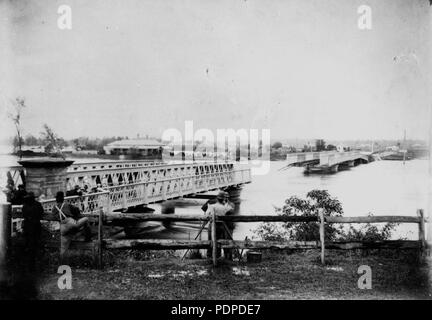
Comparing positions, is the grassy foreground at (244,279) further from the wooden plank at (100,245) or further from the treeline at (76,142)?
the treeline at (76,142)

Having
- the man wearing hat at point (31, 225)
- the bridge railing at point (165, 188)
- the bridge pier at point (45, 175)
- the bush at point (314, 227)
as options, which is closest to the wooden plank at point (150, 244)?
the man wearing hat at point (31, 225)

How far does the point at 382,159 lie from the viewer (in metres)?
10.0

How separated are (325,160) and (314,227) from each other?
85.7 inches

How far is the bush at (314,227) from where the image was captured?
9516 millimetres

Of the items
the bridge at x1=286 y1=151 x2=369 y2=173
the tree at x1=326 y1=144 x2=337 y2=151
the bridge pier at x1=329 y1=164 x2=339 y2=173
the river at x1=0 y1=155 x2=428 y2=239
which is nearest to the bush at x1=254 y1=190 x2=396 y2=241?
the river at x1=0 y1=155 x2=428 y2=239

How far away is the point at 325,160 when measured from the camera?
1056cm

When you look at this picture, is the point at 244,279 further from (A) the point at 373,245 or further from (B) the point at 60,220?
(B) the point at 60,220

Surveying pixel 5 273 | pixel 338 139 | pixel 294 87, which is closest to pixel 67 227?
pixel 5 273

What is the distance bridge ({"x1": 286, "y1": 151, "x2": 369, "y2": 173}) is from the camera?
34.2 ft

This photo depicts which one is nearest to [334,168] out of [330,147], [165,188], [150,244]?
[330,147]

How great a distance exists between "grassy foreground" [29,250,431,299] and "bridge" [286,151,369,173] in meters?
3.46

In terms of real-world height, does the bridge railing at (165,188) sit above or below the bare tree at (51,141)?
below

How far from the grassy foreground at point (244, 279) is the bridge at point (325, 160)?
3463mm

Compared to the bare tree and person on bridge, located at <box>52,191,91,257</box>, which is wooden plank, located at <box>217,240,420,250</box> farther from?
the bare tree
